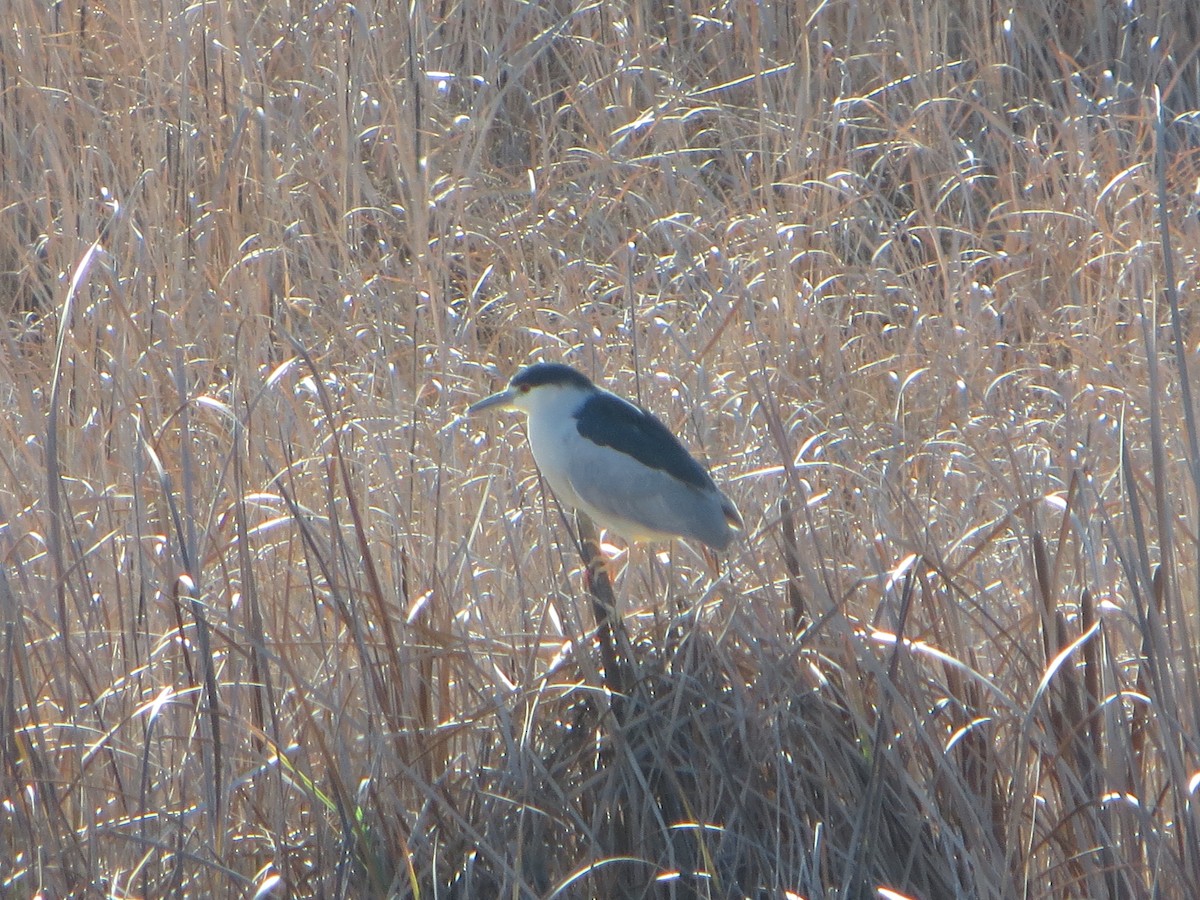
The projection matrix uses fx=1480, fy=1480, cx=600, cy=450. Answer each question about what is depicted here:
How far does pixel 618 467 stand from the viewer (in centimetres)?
241

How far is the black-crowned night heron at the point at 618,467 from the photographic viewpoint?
2.36m

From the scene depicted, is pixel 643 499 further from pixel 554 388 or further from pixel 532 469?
pixel 532 469

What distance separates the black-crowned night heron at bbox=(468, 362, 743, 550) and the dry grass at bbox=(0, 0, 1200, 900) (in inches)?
4.1

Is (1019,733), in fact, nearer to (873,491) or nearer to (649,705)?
(649,705)

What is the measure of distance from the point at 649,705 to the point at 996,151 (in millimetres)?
3259

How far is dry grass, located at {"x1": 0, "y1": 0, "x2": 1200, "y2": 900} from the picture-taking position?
187 centimetres

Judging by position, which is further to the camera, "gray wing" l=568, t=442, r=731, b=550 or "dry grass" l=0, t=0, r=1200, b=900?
"gray wing" l=568, t=442, r=731, b=550

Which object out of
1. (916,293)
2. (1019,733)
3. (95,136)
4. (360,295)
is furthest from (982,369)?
(95,136)

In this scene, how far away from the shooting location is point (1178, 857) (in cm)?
174

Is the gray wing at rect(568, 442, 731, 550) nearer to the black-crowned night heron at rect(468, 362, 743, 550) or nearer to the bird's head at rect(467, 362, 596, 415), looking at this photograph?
the black-crowned night heron at rect(468, 362, 743, 550)

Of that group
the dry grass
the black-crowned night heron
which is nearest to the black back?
the black-crowned night heron

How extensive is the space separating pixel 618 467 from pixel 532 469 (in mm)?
861

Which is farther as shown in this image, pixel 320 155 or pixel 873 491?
pixel 320 155

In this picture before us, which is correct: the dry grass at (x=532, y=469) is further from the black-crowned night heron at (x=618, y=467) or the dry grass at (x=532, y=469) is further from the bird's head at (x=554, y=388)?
the bird's head at (x=554, y=388)
